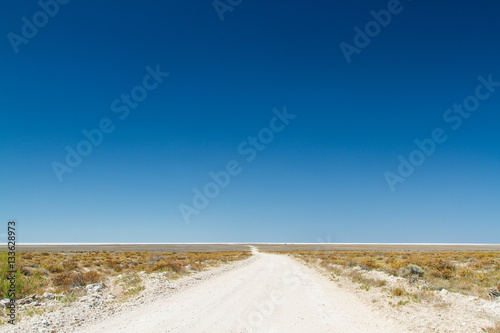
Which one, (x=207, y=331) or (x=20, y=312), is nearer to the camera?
(x=207, y=331)

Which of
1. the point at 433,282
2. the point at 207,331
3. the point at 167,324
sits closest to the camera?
the point at 207,331

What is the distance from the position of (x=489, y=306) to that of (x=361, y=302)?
15.7 ft

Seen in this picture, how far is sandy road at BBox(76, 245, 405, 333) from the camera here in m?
9.20

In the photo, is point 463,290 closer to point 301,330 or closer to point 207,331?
point 301,330

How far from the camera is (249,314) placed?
10781mm

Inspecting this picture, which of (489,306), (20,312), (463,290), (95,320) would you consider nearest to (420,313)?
(489,306)

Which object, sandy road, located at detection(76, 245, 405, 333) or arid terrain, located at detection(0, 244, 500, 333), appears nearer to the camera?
sandy road, located at detection(76, 245, 405, 333)

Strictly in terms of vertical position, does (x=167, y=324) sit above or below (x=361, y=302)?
above

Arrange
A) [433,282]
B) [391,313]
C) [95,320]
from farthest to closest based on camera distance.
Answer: [433,282], [391,313], [95,320]

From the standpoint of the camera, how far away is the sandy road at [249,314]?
9.20 meters

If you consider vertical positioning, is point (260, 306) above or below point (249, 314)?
below

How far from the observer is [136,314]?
10.9 metres

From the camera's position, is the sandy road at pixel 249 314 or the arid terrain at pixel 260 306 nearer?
the sandy road at pixel 249 314

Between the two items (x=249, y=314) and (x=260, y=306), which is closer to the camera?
(x=249, y=314)
